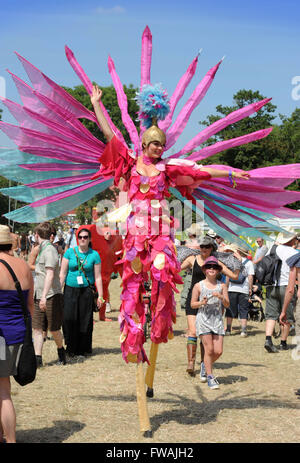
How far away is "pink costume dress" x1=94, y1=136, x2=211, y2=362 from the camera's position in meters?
4.89

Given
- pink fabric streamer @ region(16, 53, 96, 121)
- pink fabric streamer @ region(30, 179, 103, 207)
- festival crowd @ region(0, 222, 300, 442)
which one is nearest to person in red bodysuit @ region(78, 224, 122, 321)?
festival crowd @ region(0, 222, 300, 442)

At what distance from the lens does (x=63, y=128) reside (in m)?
4.90

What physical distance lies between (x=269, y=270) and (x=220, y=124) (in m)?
5.04

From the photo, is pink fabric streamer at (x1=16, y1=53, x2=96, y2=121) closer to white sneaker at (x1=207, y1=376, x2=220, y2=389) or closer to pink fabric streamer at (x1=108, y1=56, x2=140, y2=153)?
pink fabric streamer at (x1=108, y1=56, x2=140, y2=153)

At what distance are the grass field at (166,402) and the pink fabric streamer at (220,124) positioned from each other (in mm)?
2499

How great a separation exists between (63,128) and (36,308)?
3.48m

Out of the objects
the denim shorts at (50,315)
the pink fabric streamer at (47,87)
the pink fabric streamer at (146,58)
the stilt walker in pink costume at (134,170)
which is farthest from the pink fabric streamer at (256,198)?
the denim shorts at (50,315)

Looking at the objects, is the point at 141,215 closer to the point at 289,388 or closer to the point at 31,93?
the point at 31,93

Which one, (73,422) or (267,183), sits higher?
(267,183)

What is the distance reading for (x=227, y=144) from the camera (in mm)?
5082

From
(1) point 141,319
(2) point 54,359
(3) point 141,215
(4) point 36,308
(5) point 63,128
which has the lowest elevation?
(2) point 54,359

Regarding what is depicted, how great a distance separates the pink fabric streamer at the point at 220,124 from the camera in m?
4.94

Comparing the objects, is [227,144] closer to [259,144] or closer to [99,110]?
[99,110]

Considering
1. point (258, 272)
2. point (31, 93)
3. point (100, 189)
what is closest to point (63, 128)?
point (31, 93)
